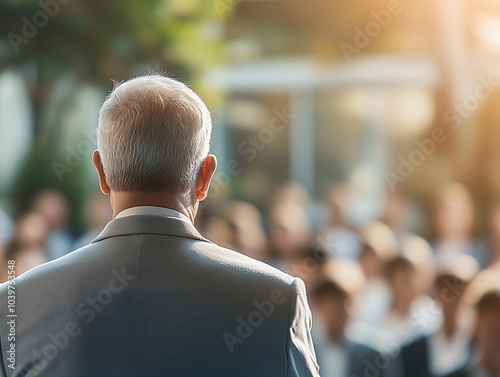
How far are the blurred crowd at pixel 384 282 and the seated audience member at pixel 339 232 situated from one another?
2 cm

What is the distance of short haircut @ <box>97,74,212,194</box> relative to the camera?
1.29 m

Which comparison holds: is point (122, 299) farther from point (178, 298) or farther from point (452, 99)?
point (452, 99)

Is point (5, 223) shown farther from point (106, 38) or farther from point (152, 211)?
point (152, 211)

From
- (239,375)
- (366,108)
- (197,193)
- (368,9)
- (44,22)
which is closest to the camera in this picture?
(239,375)

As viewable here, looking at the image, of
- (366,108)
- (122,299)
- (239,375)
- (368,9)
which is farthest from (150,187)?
(366,108)

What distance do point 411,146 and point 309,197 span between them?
4.74 feet

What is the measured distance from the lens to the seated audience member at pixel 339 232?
19.2ft

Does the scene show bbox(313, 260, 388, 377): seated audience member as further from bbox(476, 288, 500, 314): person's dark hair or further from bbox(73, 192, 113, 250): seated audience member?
bbox(73, 192, 113, 250): seated audience member

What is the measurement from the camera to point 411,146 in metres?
9.32

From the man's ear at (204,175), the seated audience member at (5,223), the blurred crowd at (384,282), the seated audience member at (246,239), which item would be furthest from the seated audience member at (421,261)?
the seated audience member at (5,223)

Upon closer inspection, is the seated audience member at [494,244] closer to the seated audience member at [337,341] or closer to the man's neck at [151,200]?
the seated audience member at [337,341]

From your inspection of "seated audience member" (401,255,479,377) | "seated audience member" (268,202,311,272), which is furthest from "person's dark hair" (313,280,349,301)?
"seated audience member" (268,202,311,272)

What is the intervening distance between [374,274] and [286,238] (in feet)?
2.46

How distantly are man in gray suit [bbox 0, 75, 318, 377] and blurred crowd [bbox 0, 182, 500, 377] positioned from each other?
228 centimetres
